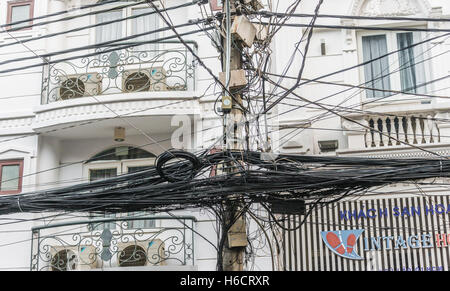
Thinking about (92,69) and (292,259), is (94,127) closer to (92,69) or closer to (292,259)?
(92,69)

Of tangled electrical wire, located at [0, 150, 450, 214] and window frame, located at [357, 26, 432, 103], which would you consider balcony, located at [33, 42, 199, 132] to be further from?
window frame, located at [357, 26, 432, 103]

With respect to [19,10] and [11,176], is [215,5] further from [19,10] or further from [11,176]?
[19,10]

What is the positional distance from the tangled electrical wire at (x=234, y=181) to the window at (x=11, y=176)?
10.2ft

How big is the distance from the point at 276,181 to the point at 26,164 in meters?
5.64

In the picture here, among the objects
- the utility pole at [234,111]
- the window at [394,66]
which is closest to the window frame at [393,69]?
the window at [394,66]

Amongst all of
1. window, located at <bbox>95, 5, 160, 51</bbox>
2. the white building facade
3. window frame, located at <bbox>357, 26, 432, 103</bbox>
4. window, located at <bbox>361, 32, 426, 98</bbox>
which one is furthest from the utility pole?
window, located at <bbox>95, 5, 160, 51</bbox>

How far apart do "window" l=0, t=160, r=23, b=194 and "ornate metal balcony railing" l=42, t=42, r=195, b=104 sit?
1301mm

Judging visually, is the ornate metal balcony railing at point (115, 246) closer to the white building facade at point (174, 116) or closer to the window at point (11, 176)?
the white building facade at point (174, 116)

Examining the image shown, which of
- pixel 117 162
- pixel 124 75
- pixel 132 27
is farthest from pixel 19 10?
pixel 117 162

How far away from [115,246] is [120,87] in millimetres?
2768

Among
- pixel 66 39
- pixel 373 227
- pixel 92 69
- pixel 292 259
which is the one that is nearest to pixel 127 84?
pixel 92 69

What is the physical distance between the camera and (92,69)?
10672 millimetres

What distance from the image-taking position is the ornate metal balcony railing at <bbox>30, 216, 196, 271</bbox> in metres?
9.31

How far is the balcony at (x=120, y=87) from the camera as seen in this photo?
9.79 meters
